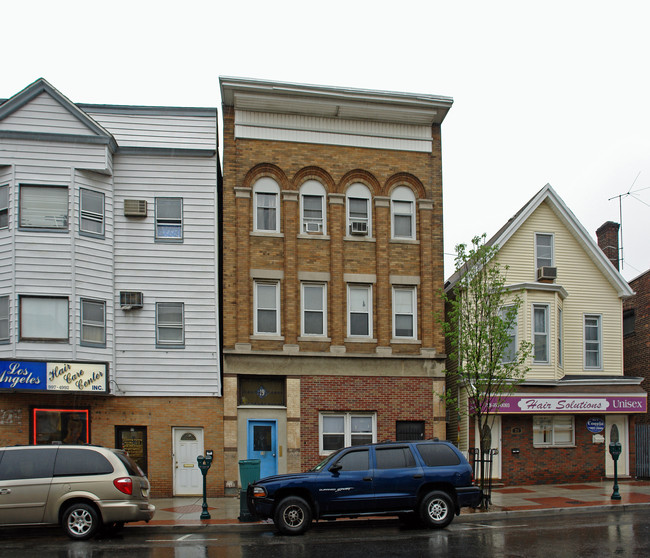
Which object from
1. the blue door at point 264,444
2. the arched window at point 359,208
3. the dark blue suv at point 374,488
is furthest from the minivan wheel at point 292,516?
the arched window at point 359,208

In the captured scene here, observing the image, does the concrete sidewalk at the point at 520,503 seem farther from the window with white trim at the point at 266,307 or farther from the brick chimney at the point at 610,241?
the brick chimney at the point at 610,241

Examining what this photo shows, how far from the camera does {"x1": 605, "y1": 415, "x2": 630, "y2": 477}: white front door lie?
23703 mm

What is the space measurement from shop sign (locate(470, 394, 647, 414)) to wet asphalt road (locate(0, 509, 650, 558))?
22.4ft

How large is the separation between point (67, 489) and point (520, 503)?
412 inches

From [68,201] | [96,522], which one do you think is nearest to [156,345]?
[68,201]

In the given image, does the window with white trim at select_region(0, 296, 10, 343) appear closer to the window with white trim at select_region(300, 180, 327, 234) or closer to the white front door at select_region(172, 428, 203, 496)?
the white front door at select_region(172, 428, 203, 496)

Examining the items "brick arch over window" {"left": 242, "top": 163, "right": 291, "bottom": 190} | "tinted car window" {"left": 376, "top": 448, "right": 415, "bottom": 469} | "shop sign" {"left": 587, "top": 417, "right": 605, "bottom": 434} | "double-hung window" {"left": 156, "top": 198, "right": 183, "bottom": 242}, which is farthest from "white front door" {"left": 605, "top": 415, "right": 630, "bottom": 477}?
"double-hung window" {"left": 156, "top": 198, "right": 183, "bottom": 242}

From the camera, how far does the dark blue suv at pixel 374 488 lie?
14016 mm

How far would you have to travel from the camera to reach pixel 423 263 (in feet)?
77.5

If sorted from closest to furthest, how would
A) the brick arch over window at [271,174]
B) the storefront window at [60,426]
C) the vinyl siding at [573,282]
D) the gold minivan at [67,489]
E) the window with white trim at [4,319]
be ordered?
the gold minivan at [67,489]
the window with white trim at [4,319]
the storefront window at [60,426]
the brick arch over window at [271,174]
the vinyl siding at [573,282]

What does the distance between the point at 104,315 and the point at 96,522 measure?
8.72m

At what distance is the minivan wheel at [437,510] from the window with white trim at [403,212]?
10832 mm

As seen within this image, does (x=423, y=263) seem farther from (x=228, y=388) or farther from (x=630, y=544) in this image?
(x=630, y=544)

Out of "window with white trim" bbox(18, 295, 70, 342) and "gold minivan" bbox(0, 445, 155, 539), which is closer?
"gold minivan" bbox(0, 445, 155, 539)
